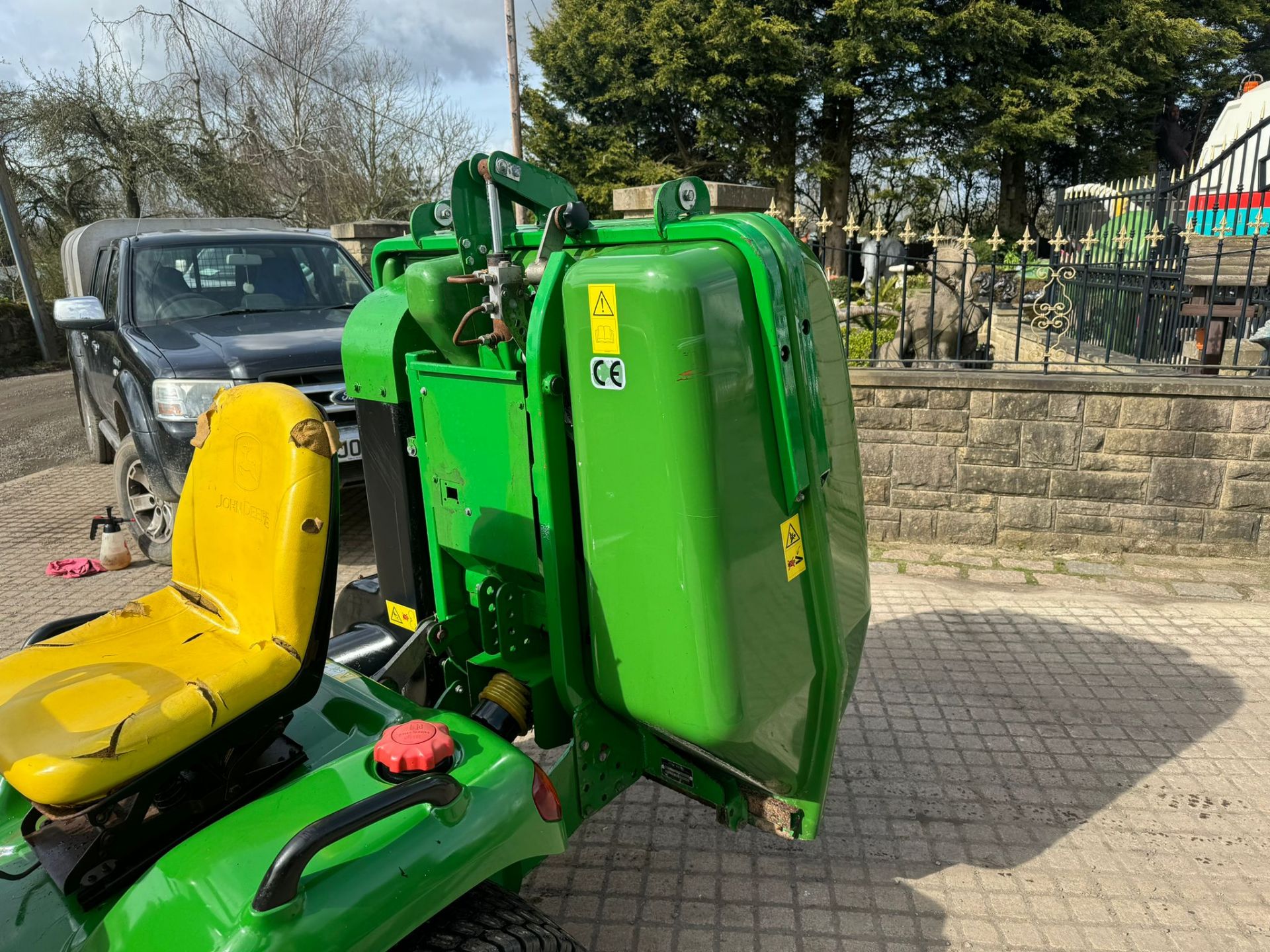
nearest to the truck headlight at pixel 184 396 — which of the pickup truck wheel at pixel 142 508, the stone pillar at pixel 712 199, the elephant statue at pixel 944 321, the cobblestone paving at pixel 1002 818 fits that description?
the pickup truck wheel at pixel 142 508

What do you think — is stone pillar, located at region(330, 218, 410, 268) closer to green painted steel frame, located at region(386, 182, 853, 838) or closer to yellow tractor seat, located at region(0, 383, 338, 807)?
yellow tractor seat, located at region(0, 383, 338, 807)

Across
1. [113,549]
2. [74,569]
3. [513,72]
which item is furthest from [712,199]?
[513,72]

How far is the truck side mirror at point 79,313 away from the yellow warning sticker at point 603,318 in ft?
16.6

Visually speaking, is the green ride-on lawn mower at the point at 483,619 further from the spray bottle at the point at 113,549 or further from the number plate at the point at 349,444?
the spray bottle at the point at 113,549

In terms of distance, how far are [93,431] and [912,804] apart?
7923 mm

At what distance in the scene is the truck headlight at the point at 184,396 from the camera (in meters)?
4.99

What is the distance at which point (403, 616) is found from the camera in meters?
2.54

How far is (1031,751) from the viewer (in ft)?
11.0

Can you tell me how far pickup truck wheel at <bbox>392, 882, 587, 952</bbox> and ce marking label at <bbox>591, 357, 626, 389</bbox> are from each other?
3.45ft

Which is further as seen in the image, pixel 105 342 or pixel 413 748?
pixel 105 342

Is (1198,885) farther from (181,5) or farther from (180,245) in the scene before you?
(181,5)

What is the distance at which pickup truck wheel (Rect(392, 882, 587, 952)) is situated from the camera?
1.57m

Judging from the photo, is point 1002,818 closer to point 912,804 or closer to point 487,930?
point 912,804

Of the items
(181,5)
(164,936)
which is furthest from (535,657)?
(181,5)
